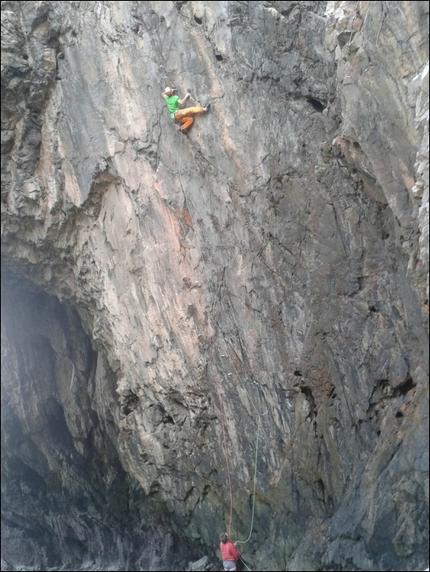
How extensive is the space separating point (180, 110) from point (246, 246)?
8.32 ft

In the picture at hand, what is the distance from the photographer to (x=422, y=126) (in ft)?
25.6

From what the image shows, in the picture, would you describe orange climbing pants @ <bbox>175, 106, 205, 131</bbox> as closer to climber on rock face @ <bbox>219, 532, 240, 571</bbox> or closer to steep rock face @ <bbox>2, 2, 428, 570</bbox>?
steep rock face @ <bbox>2, 2, 428, 570</bbox>

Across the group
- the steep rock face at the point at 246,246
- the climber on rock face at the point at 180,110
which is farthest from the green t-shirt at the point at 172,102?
the steep rock face at the point at 246,246

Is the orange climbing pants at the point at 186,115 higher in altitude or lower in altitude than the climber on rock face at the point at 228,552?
higher

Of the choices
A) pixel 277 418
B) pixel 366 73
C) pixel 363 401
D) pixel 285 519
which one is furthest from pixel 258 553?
pixel 366 73

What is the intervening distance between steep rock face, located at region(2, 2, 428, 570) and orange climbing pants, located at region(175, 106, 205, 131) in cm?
20

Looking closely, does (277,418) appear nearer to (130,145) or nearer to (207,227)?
(207,227)

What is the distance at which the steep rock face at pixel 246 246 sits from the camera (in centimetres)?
880

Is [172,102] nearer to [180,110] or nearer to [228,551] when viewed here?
[180,110]

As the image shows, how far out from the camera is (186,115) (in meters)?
11.2

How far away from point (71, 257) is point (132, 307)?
2.49m

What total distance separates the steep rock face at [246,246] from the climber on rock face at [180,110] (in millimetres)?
201

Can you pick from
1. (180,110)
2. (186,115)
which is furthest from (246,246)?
(180,110)

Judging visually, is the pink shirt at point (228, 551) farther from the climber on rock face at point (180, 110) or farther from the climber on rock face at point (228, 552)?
the climber on rock face at point (180, 110)
